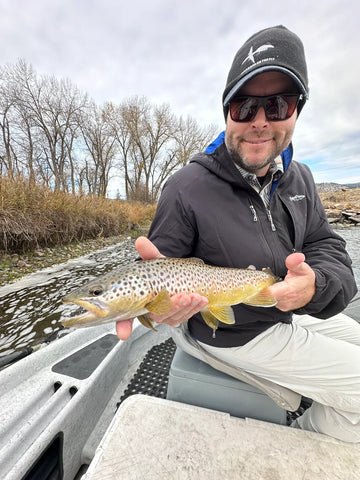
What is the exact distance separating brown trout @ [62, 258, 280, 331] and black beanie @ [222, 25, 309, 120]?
1.23 meters

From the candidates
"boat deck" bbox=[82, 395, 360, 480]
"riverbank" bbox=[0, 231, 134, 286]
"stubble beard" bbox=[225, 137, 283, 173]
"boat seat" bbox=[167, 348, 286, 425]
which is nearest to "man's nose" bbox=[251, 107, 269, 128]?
"stubble beard" bbox=[225, 137, 283, 173]

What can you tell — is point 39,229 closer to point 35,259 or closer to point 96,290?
point 35,259

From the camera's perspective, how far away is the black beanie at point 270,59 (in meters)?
1.51

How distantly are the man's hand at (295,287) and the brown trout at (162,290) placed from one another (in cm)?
8

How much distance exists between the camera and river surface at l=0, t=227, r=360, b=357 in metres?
3.76

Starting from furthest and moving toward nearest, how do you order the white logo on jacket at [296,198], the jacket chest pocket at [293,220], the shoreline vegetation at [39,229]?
the shoreline vegetation at [39,229] < the white logo on jacket at [296,198] < the jacket chest pocket at [293,220]

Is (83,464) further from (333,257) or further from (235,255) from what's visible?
(333,257)

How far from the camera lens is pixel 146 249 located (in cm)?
155

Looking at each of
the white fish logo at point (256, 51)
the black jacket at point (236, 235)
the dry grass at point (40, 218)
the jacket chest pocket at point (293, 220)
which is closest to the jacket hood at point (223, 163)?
the black jacket at point (236, 235)

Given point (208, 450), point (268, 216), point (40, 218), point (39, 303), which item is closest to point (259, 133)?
point (268, 216)

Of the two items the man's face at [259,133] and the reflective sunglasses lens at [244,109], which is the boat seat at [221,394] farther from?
the reflective sunglasses lens at [244,109]

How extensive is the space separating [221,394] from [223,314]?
2.14 feet

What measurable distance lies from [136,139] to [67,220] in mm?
24986

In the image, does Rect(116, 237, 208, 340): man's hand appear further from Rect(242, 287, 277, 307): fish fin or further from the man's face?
the man's face
